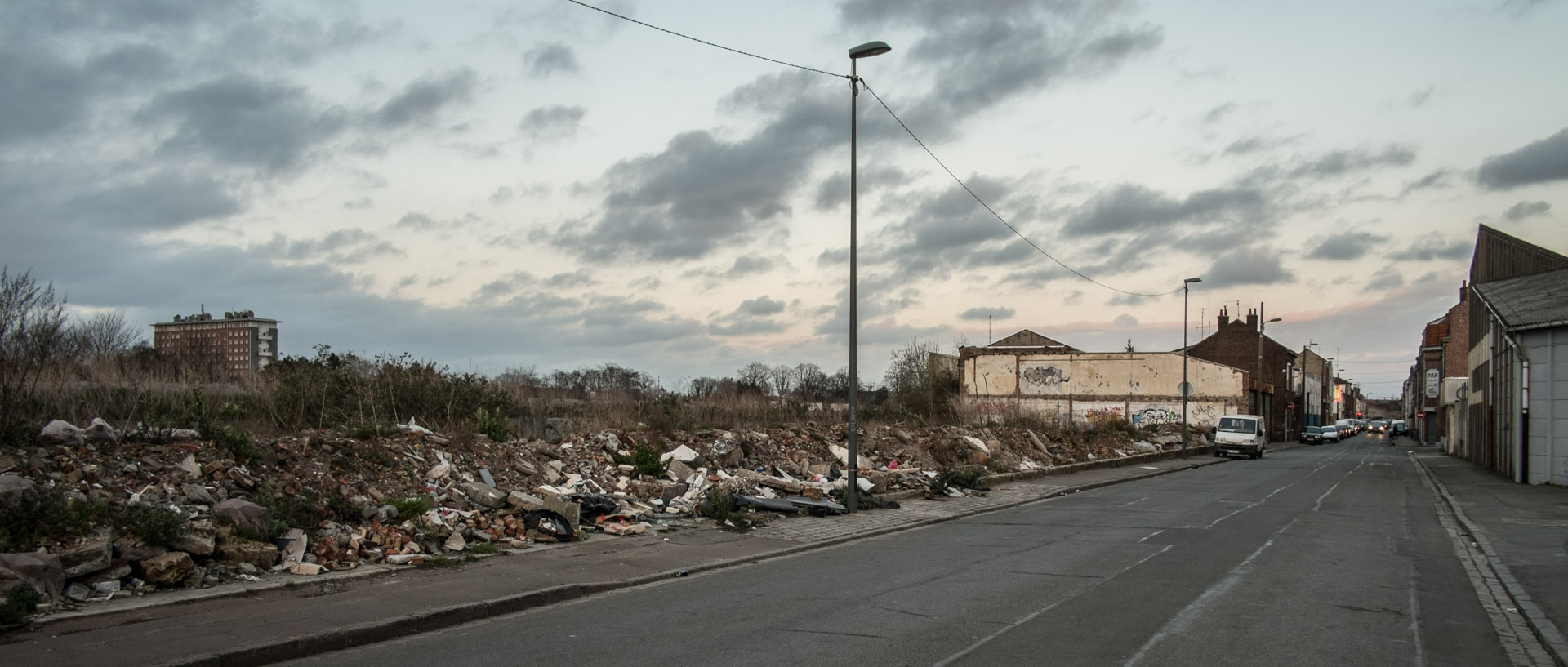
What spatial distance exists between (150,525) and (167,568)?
578mm

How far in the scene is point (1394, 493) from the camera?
23141 mm

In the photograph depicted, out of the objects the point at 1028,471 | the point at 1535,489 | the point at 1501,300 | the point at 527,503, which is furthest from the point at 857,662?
the point at 1501,300

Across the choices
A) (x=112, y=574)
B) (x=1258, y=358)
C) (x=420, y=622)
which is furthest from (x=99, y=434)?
(x=1258, y=358)

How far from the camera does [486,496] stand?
12.7 meters

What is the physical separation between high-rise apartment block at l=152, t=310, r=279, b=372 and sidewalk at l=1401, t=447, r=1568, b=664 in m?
19.8

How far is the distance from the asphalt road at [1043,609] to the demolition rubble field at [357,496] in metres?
2.65

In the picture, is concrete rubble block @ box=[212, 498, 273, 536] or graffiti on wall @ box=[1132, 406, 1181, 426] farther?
graffiti on wall @ box=[1132, 406, 1181, 426]

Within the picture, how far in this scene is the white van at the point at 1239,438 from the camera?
145ft

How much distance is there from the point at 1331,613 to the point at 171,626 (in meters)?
9.71

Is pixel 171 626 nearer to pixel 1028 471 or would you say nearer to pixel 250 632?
pixel 250 632

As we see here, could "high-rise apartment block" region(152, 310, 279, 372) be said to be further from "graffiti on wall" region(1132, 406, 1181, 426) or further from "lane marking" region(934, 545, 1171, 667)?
"graffiti on wall" region(1132, 406, 1181, 426)

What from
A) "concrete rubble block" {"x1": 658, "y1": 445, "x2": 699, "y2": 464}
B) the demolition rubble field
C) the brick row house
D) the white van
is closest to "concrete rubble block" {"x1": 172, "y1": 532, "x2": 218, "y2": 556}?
the demolition rubble field

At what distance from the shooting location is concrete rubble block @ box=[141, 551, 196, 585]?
27.7 feet

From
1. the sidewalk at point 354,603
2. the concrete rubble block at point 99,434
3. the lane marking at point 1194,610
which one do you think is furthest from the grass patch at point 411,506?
the lane marking at point 1194,610
